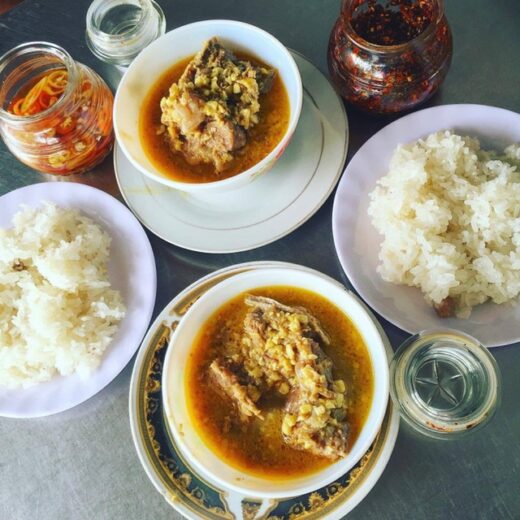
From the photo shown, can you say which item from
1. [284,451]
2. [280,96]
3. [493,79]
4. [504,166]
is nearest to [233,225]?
[280,96]

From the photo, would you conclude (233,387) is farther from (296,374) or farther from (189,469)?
(189,469)

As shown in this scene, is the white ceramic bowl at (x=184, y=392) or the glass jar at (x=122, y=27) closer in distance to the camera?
the white ceramic bowl at (x=184, y=392)

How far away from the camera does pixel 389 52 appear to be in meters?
1.68

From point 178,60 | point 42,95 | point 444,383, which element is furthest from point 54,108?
point 444,383

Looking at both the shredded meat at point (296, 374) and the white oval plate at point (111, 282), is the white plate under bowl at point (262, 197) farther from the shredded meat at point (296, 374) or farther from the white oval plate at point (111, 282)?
the shredded meat at point (296, 374)

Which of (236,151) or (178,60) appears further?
(178,60)

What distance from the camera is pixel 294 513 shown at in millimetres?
1639

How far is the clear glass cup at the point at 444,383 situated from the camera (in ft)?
5.15

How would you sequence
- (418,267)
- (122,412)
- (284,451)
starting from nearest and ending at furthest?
1. (284,451)
2. (418,267)
3. (122,412)

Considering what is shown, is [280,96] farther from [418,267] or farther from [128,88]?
[418,267]

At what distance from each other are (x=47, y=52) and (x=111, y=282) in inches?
30.0

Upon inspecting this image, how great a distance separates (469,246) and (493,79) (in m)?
0.67

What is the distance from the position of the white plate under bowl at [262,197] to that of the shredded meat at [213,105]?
0.14 meters

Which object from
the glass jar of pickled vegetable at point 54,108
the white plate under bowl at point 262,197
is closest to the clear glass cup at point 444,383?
the white plate under bowl at point 262,197
